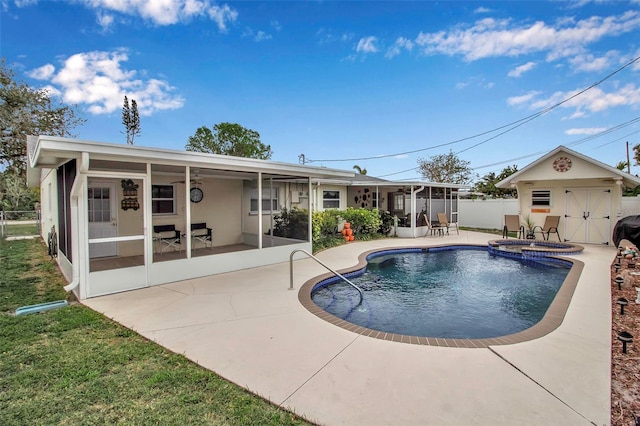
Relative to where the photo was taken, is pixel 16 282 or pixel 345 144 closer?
pixel 16 282

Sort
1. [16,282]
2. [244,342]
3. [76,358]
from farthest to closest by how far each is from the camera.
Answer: [16,282] → [244,342] → [76,358]

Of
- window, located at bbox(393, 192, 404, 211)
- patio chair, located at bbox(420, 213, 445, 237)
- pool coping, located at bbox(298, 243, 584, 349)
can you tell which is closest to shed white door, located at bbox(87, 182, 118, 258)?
pool coping, located at bbox(298, 243, 584, 349)

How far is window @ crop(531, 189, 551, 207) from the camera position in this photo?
13.5 metres

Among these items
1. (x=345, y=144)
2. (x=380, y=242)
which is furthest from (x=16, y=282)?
(x=345, y=144)

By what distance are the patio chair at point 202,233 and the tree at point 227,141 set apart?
2783 cm

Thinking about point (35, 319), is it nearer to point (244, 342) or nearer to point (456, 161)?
point (244, 342)

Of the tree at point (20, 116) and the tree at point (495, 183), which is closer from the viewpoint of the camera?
the tree at point (20, 116)

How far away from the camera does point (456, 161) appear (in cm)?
3055

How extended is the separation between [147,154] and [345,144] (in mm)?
28355

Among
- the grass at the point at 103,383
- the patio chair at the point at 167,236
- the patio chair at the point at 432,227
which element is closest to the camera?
the grass at the point at 103,383

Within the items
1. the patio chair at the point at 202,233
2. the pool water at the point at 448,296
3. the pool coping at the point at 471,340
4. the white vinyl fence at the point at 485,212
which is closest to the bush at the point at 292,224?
the patio chair at the point at 202,233

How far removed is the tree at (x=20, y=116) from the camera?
58.7ft

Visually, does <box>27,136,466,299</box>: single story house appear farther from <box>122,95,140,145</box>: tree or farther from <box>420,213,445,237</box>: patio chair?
<box>122,95,140,145</box>: tree

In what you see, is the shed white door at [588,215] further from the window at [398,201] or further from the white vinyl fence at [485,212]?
the window at [398,201]
